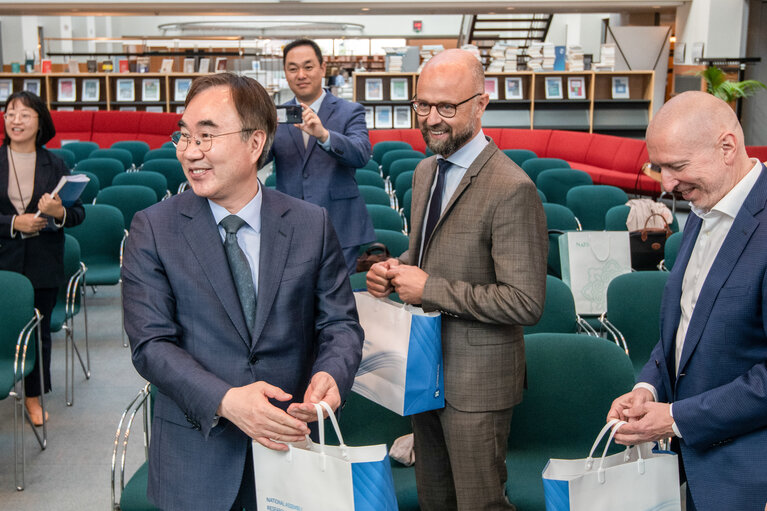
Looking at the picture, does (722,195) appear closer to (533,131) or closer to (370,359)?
(370,359)

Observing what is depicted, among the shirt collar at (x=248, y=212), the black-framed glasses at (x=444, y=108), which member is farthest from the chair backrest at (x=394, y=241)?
the shirt collar at (x=248, y=212)

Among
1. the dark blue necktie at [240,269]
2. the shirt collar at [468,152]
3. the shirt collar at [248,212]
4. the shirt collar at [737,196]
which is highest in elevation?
the shirt collar at [468,152]

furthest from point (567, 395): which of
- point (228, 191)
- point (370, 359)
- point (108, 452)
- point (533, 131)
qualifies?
point (533, 131)

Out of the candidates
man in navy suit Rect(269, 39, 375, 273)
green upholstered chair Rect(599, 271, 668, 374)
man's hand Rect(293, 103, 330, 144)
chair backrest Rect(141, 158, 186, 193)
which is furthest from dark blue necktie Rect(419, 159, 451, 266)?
chair backrest Rect(141, 158, 186, 193)

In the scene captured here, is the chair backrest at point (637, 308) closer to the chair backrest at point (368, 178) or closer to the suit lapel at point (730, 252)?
the suit lapel at point (730, 252)

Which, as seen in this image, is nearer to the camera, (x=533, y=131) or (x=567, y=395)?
(x=567, y=395)

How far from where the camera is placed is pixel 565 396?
9.09ft

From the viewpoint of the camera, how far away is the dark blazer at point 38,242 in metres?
4.00

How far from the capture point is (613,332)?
377cm

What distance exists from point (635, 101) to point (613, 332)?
35.2 feet

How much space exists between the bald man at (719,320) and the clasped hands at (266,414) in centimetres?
71

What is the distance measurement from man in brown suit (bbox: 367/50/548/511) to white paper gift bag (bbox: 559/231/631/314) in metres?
2.05

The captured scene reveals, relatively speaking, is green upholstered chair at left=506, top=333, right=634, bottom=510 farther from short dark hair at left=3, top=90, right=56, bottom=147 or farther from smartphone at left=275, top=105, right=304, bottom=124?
short dark hair at left=3, top=90, right=56, bottom=147

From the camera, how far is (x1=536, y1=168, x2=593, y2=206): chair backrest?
764cm
